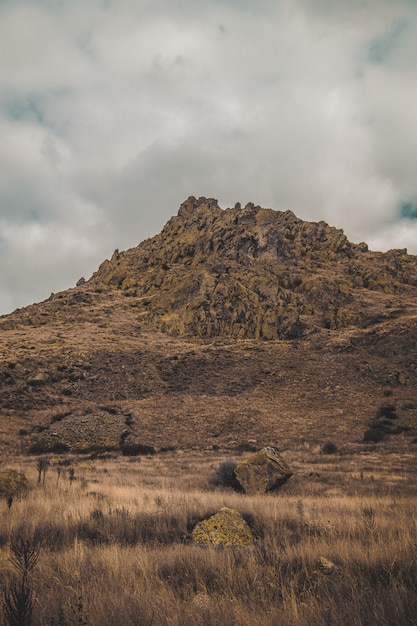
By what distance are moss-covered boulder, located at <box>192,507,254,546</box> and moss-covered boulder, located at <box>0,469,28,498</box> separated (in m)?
6.12

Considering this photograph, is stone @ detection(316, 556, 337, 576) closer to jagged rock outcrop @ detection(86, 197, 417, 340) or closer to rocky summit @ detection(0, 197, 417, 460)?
rocky summit @ detection(0, 197, 417, 460)

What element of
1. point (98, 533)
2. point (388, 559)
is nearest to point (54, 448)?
point (98, 533)

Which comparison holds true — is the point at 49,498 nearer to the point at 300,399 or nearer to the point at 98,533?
the point at 98,533

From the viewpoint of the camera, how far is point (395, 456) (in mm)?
20234

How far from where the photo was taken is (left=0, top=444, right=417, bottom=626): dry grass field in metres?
3.00

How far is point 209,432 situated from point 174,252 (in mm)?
72368

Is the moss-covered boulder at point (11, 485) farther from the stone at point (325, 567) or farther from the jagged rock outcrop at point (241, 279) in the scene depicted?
the jagged rock outcrop at point (241, 279)

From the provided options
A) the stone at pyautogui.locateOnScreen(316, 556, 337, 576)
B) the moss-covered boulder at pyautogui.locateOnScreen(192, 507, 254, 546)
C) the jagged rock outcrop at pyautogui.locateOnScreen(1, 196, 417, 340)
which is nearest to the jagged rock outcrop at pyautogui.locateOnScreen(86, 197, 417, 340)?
the jagged rock outcrop at pyautogui.locateOnScreen(1, 196, 417, 340)

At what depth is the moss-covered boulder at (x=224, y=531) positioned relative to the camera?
18.9 ft

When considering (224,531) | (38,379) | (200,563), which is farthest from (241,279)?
(200,563)

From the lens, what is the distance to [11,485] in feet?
32.6

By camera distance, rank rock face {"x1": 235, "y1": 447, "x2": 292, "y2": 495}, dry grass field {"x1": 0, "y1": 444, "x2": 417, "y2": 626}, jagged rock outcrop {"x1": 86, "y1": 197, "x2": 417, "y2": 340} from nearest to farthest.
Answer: dry grass field {"x1": 0, "y1": 444, "x2": 417, "y2": 626} → rock face {"x1": 235, "y1": 447, "x2": 292, "y2": 495} → jagged rock outcrop {"x1": 86, "y1": 197, "x2": 417, "y2": 340}

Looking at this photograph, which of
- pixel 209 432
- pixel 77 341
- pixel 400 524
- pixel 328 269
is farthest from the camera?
pixel 328 269

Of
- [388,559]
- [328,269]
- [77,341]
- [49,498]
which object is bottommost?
[49,498]
